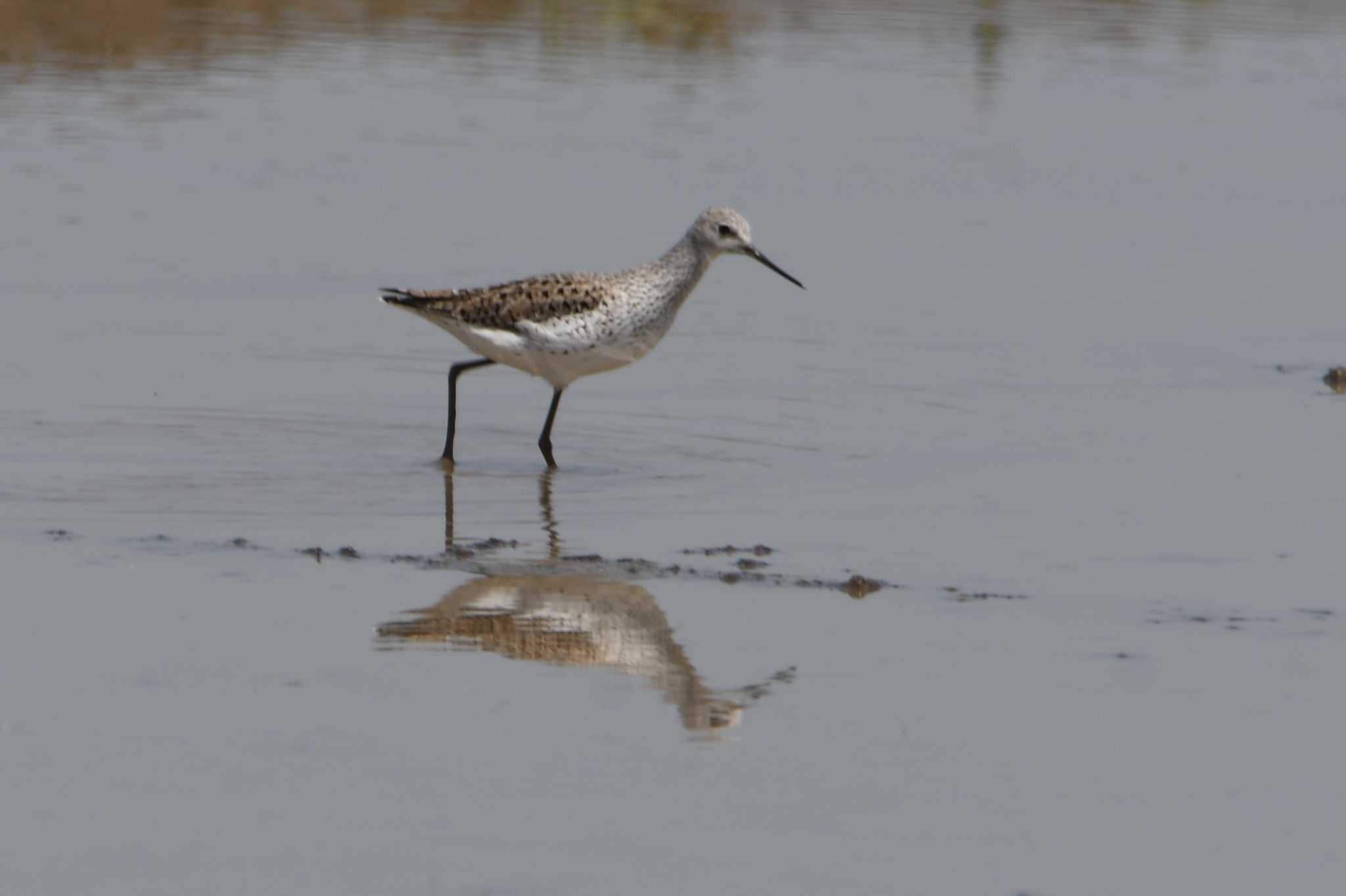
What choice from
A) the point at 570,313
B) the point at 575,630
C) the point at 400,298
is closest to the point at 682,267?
the point at 570,313

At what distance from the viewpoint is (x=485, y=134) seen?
17.8m

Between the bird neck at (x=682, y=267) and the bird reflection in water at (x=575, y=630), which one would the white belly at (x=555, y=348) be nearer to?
the bird neck at (x=682, y=267)

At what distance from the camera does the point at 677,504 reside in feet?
29.3

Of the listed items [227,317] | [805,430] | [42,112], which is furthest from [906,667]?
[42,112]

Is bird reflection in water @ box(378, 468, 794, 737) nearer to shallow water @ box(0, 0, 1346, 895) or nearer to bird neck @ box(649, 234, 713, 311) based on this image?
shallow water @ box(0, 0, 1346, 895)

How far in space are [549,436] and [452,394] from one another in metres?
0.47

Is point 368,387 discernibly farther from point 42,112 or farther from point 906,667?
point 42,112

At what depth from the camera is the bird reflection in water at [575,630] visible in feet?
20.8

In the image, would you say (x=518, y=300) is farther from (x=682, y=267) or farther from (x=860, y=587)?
(x=860, y=587)

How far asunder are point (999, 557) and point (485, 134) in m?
10.4

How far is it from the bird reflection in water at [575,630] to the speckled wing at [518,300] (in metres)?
2.16

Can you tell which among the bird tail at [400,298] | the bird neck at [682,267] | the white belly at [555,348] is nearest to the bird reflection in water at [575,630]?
the white belly at [555,348]

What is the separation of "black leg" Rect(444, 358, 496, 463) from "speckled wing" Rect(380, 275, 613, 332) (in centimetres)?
28

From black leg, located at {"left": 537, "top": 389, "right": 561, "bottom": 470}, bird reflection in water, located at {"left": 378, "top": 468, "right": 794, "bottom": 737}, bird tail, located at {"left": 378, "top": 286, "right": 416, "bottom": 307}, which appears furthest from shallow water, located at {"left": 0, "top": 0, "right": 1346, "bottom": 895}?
bird tail, located at {"left": 378, "top": 286, "right": 416, "bottom": 307}
